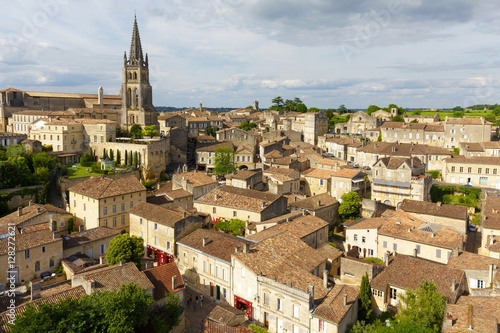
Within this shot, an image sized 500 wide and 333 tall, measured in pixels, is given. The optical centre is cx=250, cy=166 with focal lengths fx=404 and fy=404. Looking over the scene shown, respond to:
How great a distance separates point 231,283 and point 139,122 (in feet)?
171

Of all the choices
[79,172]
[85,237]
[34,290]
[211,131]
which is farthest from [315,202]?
[211,131]

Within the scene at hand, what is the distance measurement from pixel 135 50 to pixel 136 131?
1794 centimetres

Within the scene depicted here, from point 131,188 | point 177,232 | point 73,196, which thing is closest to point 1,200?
point 73,196

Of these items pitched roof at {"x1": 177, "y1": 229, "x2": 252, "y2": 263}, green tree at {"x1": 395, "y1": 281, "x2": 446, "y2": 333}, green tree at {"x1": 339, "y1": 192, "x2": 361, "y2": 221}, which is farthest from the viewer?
green tree at {"x1": 339, "y1": 192, "x2": 361, "y2": 221}

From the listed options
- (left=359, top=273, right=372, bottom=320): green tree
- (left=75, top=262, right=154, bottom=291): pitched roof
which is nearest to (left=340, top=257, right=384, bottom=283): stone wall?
(left=359, top=273, right=372, bottom=320): green tree

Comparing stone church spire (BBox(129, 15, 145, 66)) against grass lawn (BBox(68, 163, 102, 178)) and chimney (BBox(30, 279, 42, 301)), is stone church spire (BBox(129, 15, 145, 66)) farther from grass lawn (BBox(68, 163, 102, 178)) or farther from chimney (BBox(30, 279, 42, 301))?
chimney (BBox(30, 279, 42, 301))

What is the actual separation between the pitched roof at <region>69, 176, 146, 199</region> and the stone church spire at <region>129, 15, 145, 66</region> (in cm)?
3749

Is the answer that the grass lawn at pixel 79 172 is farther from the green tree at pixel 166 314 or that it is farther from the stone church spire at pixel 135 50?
the green tree at pixel 166 314

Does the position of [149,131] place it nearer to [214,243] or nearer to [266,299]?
[214,243]

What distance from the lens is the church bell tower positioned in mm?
77438

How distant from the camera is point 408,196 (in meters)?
51.4

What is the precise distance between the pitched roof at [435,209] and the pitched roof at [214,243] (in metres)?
19.7

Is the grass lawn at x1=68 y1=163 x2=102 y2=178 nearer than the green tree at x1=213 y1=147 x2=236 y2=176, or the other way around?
the grass lawn at x1=68 y1=163 x2=102 y2=178

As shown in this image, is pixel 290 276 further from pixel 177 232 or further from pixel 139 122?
pixel 139 122
